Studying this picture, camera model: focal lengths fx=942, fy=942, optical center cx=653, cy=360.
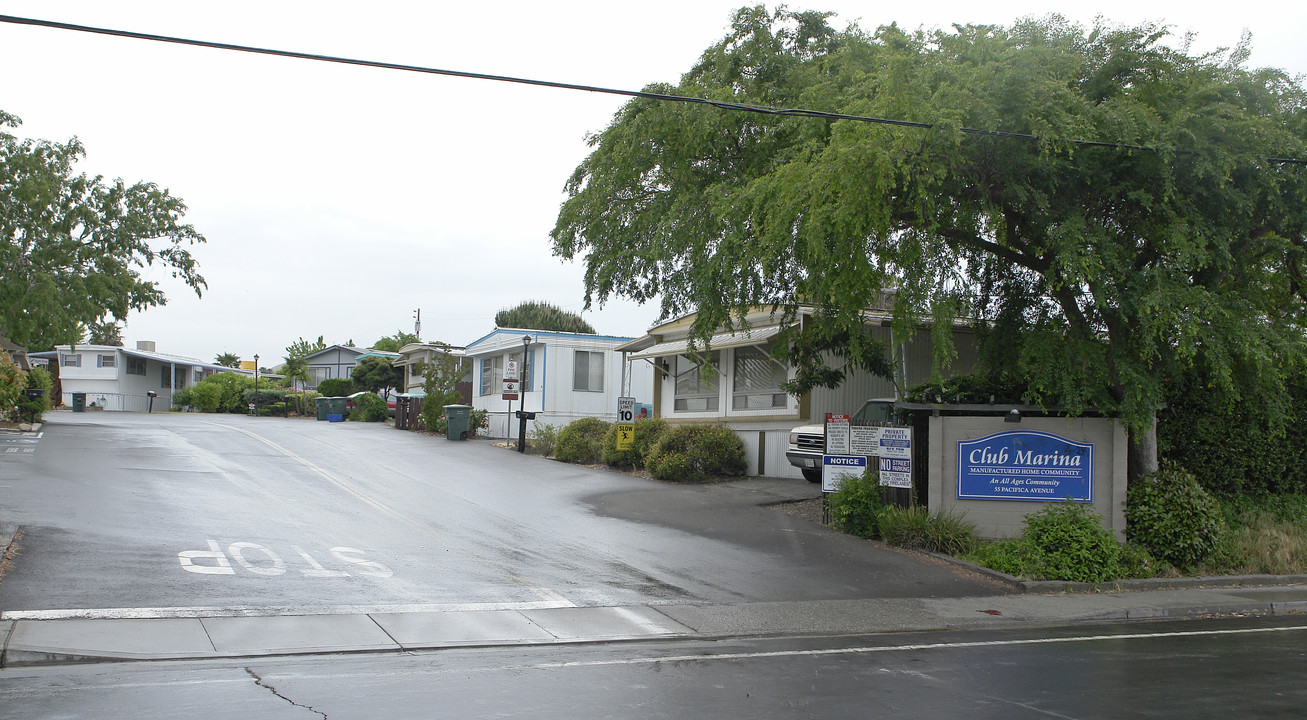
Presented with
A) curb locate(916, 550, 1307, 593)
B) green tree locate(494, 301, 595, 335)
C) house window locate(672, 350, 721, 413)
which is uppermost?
green tree locate(494, 301, 595, 335)

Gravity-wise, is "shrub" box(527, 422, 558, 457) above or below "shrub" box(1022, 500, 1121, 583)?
above

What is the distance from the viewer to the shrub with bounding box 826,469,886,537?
1494 cm

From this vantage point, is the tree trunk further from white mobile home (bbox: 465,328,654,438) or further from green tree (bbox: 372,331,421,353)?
green tree (bbox: 372,331,421,353)

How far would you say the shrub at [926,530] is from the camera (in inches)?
548

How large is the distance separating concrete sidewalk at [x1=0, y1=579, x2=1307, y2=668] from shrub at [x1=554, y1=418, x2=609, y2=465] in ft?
44.5

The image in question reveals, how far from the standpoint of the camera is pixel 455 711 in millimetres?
6004

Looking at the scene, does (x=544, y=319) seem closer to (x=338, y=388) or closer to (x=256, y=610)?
(x=338, y=388)

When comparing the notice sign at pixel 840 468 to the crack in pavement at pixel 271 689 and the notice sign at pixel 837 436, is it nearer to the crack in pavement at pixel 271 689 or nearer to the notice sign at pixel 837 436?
the notice sign at pixel 837 436

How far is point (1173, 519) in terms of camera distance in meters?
13.5

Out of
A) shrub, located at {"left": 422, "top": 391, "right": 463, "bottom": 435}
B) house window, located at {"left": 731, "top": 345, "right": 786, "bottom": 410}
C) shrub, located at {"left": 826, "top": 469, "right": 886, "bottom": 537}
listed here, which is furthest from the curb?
shrub, located at {"left": 422, "top": 391, "right": 463, "bottom": 435}

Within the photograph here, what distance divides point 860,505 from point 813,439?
3.70 meters

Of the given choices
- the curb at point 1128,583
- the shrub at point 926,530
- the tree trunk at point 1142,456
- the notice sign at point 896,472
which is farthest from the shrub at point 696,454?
the tree trunk at point 1142,456

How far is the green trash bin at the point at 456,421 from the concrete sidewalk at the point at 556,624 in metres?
→ 20.9

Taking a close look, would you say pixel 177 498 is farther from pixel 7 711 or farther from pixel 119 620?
pixel 7 711
